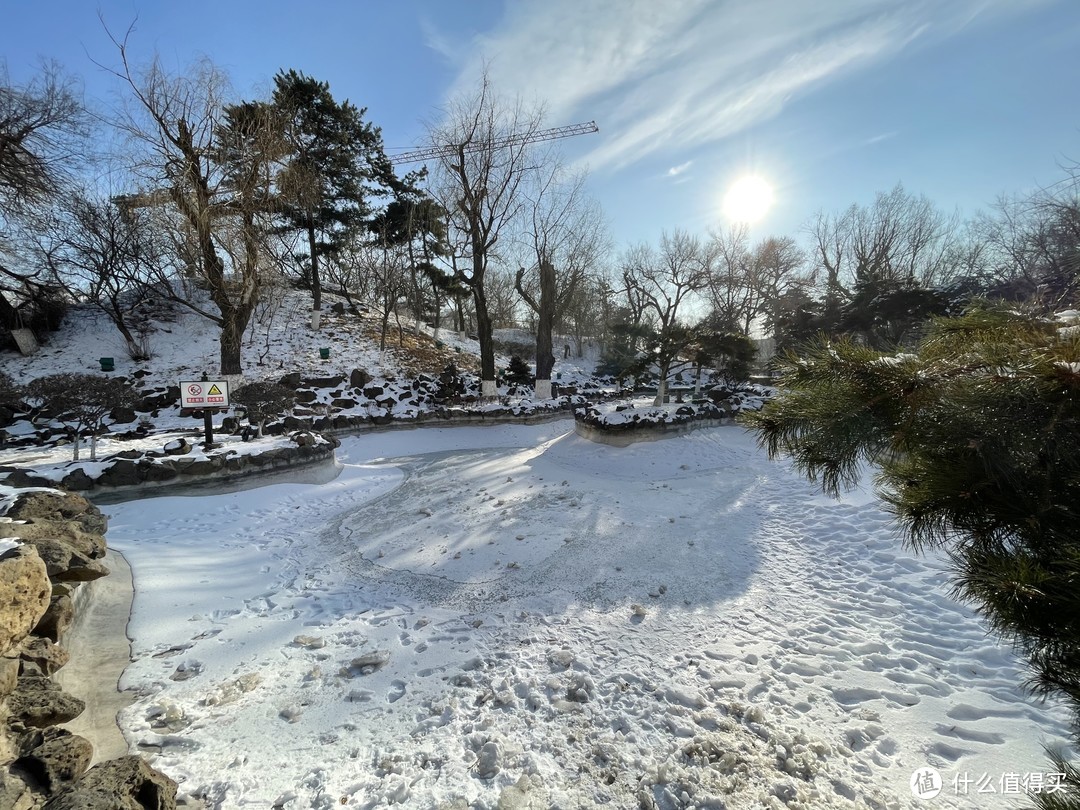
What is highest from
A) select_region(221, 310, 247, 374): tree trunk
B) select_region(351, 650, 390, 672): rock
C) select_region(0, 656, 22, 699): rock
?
select_region(221, 310, 247, 374): tree trunk

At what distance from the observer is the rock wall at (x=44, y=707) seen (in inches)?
58.9

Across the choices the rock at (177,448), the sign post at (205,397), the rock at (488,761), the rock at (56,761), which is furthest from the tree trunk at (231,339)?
the rock at (488,761)

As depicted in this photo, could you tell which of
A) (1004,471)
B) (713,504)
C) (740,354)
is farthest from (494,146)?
(1004,471)

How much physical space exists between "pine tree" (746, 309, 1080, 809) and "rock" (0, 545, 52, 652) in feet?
10.5

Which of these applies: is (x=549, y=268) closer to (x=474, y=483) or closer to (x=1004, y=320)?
(x=474, y=483)

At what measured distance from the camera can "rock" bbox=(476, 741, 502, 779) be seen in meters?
2.01

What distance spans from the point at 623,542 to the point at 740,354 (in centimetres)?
862

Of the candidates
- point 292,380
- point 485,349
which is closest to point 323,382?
point 292,380

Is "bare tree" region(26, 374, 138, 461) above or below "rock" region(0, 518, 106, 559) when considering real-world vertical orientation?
above

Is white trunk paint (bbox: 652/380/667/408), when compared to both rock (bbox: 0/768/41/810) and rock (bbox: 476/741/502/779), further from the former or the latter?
rock (bbox: 0/768/41/810)

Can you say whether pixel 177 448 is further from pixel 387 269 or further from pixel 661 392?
pixel 387 269

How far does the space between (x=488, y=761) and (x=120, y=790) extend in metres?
1.33

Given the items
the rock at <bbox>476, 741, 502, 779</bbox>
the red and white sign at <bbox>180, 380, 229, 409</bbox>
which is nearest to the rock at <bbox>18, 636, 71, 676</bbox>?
the rock at <bbox>476, 741, 502, 779</bbox>

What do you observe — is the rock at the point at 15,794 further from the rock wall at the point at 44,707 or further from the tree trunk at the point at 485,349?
the tree trunk at the point at 485,349
